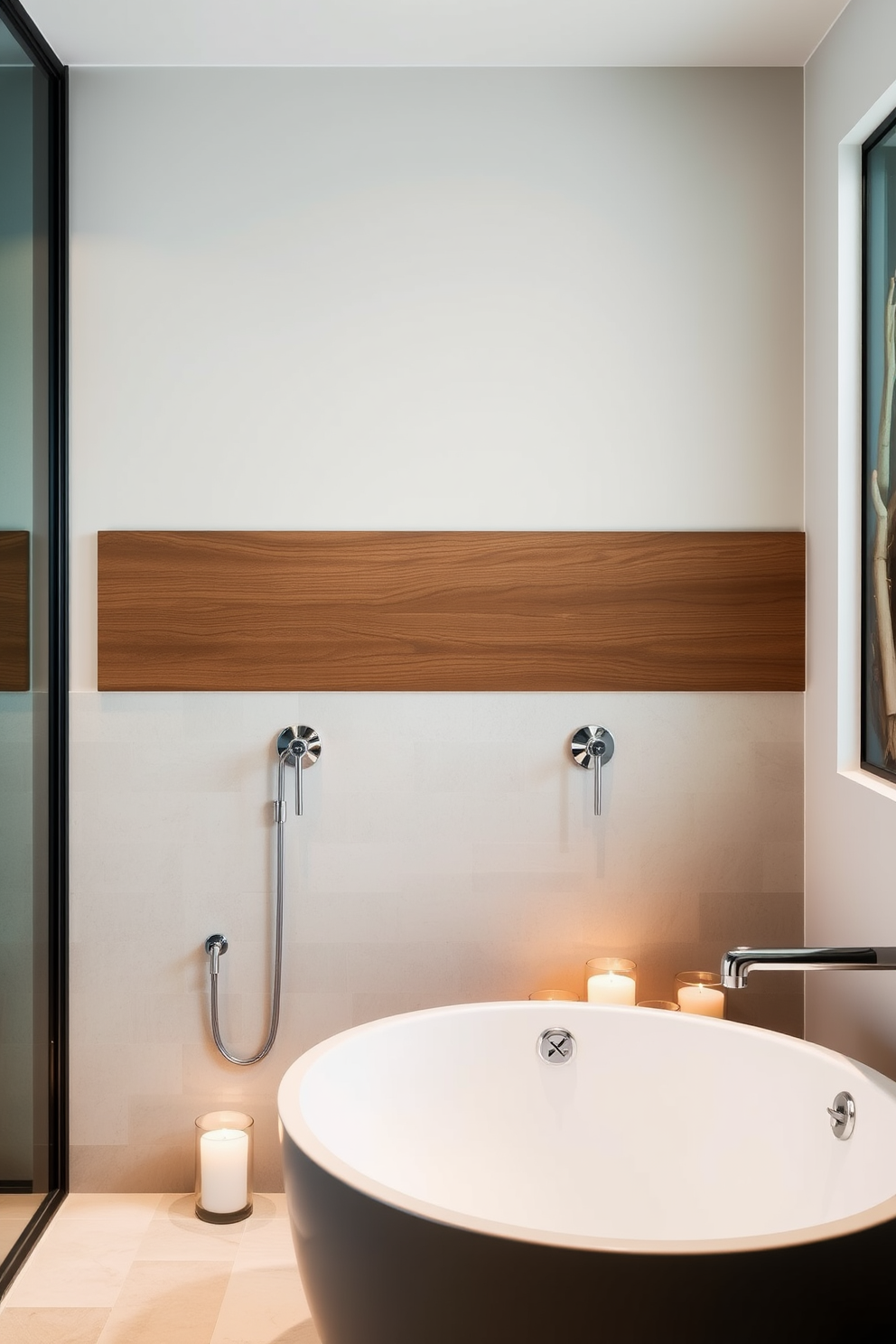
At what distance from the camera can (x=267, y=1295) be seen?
204 centimetres

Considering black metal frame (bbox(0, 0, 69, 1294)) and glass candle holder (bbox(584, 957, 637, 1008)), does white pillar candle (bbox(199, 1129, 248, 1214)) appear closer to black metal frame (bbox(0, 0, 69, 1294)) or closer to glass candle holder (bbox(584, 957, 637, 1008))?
black metal frame (bbox(0, 0, 69, 1294))

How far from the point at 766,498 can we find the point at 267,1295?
1.97 meters

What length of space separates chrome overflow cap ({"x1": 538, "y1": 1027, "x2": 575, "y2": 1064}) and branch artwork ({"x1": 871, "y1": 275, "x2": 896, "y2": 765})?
33.4 inches

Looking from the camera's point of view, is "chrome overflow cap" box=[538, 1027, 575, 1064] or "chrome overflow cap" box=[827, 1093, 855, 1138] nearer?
"chrome overflow cap" box=[827, 1093, 855, 1138]

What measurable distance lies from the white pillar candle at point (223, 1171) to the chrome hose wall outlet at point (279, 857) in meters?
0.17

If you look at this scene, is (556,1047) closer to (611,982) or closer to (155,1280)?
A: (611,982)

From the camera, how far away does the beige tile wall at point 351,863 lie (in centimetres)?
240

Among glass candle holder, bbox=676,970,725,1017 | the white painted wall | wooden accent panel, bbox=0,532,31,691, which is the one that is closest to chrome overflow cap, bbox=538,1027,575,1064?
glass candle holder, bbox=676,970,725,1017

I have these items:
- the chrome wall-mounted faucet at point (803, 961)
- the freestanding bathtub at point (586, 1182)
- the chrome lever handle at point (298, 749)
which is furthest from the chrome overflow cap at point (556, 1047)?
the chrome lever handle at point (298, 749)

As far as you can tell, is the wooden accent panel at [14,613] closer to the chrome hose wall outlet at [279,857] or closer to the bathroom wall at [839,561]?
the chrome hose wall outlet at [279,857]

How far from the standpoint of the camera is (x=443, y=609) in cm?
237

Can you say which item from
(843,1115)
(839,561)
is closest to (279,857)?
(843,1115)

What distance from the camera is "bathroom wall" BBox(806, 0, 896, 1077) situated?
6.57 ft

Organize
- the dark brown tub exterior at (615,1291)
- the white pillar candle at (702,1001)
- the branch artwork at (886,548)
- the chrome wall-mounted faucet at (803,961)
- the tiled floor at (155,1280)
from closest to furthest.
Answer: the dark brown tub exterior at (615,1291), the chrome wall-mounted faucet at (803,961), the tiled floor at (155,1280), the branch artwork at (886,548), the white pillar candle at (702,1001)
